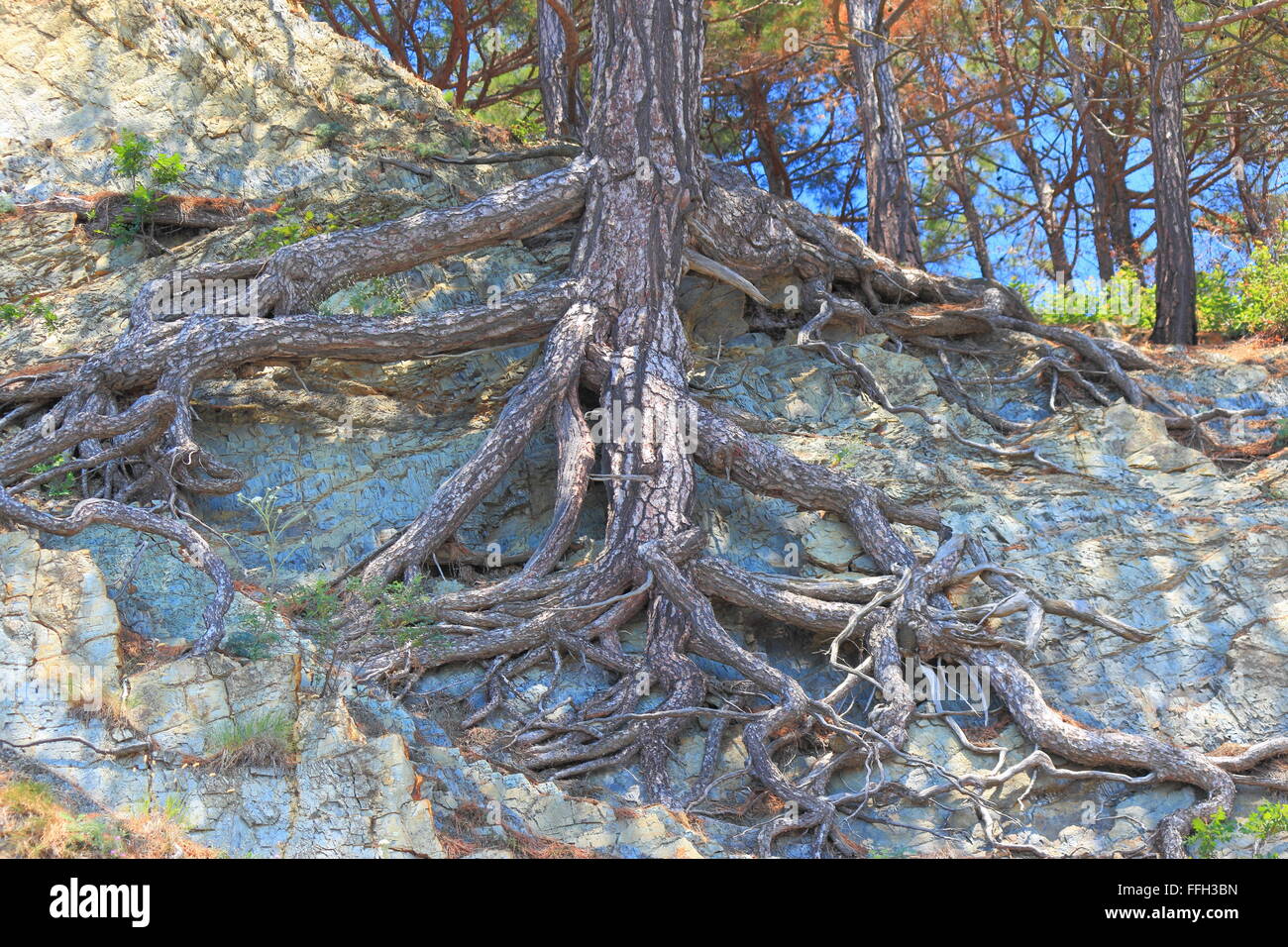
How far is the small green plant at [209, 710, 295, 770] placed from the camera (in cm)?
543

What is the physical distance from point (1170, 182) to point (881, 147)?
9.39 ft

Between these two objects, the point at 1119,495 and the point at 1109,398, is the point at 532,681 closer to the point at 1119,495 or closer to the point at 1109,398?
the point at 1119,495

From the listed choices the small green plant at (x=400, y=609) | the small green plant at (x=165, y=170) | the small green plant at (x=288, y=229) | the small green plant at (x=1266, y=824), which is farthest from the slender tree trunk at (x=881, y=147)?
the small green plant at (x=1266, y=824)

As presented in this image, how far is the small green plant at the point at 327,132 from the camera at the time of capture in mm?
11586

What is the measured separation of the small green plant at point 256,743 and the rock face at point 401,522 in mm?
15

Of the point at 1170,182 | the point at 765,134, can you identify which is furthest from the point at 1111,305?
the point at 765,134

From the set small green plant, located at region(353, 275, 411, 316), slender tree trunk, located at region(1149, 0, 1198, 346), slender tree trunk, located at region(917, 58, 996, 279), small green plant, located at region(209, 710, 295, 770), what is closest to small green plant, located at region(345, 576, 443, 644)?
small green plant, located at region(209, 710, 295, 770)

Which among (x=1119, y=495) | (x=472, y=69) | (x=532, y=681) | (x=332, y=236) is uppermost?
(x=472, y=69)

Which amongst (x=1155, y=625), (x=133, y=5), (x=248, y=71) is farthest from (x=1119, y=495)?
(x=133, y=5)

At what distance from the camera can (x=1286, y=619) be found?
7789 millimetres

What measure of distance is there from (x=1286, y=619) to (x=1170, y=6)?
742 centimetres

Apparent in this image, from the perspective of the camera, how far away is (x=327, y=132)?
1163cm

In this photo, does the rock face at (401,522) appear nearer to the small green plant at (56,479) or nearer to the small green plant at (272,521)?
the small green plant at (272,521)

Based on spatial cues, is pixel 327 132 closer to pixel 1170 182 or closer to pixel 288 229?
pixel 288 229
